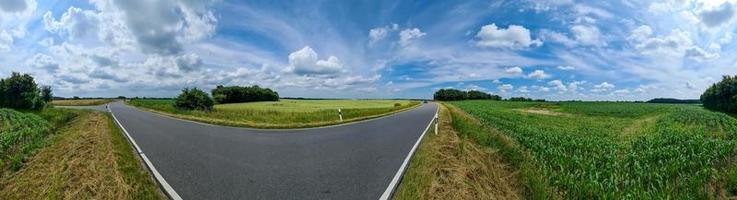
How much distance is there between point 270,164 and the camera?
7.30 meters

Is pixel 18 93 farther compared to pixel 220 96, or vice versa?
pixel 220 96

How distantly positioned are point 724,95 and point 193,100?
64.2 metres

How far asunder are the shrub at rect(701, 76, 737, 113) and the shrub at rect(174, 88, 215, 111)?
196 ft

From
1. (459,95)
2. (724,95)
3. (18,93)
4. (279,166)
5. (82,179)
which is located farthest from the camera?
(459,95)

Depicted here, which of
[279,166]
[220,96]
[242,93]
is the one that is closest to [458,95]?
[242,93]

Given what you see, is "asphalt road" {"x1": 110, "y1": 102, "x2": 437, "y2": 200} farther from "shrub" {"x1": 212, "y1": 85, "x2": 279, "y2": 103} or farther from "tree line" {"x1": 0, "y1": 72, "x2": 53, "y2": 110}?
"shrub" {"x1": 212, "y1": 85, "x2": 279, "y2": 103}

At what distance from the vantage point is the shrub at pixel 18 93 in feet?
116

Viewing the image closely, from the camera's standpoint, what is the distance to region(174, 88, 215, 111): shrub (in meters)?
39.1

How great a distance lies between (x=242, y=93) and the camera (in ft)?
257

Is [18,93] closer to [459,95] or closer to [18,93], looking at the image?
[18,93]

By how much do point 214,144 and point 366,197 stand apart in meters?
7.37

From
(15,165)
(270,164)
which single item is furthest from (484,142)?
(15,165)

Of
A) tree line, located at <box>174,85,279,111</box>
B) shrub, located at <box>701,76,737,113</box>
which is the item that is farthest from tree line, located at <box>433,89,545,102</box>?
shrub, located at <box>701,76,737,113</box>

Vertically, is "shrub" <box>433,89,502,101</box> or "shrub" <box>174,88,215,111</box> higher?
"shrub" <box>433,89,502,101</box>
